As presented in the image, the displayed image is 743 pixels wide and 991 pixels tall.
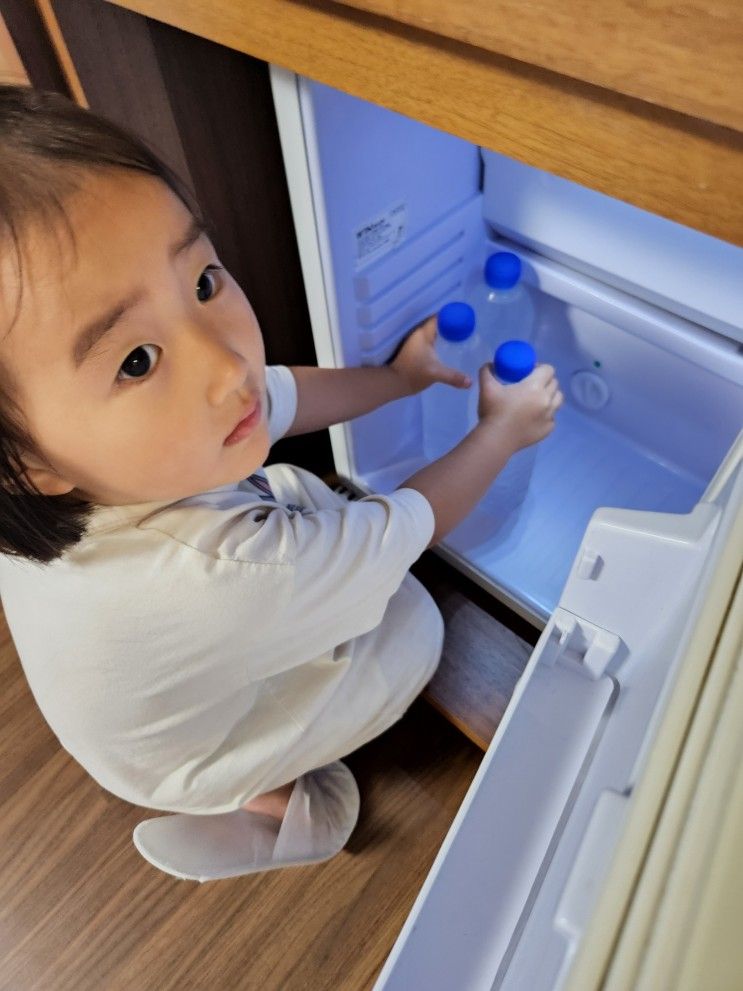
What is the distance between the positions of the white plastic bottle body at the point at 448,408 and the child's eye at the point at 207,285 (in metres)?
0.50

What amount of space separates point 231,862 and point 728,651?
31.5 inches

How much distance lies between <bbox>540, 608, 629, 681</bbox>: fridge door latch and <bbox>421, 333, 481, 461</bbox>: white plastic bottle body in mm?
581

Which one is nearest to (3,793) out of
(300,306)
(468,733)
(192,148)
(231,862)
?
(231,862)

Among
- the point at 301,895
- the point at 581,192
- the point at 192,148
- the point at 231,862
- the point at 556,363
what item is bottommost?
the point at 301,895

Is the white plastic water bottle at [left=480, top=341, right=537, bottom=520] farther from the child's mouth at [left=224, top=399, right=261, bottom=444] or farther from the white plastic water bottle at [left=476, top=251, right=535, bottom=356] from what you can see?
the child's mouth at [left=224, top=399, right=261, bottom=444]

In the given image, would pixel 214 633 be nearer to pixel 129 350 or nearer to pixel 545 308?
pixel 129 350

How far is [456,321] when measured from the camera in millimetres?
822

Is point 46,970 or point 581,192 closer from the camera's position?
point 581,192

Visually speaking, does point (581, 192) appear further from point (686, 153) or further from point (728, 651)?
point (728, 651)

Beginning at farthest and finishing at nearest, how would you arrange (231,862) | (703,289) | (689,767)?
1. (231,862)
2. (703,289)
3. (689,767)

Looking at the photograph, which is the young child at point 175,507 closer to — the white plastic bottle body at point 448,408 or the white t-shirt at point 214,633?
the white t-shirt at point 214,633

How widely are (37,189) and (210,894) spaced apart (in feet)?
2.96

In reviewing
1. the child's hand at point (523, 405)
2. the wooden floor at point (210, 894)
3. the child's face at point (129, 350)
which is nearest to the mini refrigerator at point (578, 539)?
the child's hand at point (523, 405)

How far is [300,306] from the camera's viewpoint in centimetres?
94
